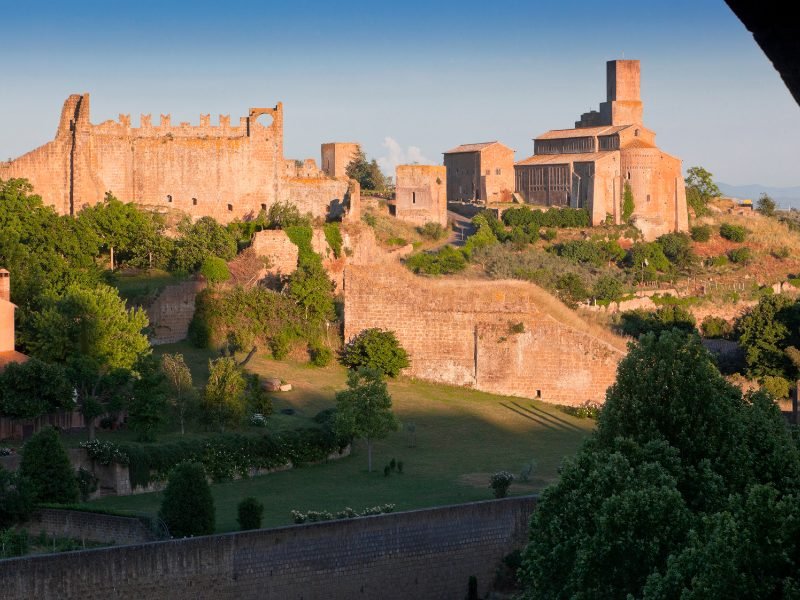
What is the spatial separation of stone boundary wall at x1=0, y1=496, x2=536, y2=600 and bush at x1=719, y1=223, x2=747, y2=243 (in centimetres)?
4142

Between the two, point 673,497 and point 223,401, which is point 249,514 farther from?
point 673,497

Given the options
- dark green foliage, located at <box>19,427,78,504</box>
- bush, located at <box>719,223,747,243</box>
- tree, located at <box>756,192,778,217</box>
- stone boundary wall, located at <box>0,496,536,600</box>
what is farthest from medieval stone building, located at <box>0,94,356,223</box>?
tree, located at <box>756,192,778,217</box>

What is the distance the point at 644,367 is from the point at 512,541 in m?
3.99

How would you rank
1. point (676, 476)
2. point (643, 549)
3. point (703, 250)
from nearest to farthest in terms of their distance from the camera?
point (643, 549)
point (676, 476)
point (703, 250)

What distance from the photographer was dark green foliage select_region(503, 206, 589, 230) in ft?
168

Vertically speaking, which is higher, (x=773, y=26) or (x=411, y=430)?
(x=773, y=26)

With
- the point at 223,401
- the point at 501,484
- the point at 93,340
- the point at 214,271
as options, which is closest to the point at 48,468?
the point at 223,401

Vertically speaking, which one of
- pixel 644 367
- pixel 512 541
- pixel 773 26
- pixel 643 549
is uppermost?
pixel 773 26

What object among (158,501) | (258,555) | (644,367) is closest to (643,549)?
(644,367)

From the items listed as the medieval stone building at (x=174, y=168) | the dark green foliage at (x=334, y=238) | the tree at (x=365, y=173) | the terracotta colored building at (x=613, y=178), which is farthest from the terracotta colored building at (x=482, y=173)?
the dark green foliage at (x=334, y=238)

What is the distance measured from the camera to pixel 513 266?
42.2 meters

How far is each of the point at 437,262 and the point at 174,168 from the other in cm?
874

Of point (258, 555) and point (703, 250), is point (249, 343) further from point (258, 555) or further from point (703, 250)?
point (703, 250)

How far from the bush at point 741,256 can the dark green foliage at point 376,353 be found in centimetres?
2909
